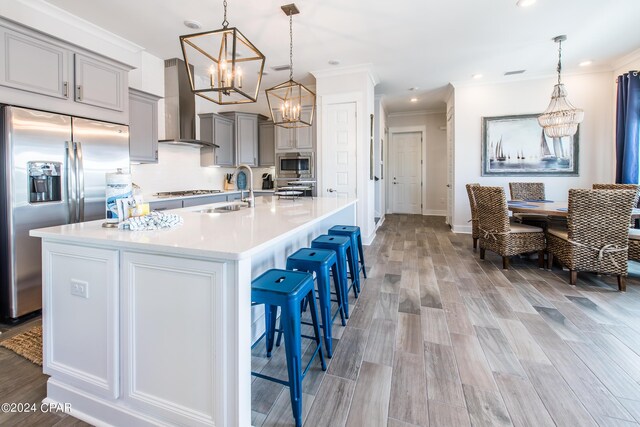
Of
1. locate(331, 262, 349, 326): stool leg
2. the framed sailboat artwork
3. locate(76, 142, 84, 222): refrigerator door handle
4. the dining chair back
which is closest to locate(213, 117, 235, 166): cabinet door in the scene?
locate(76, 142, 84, 222): refrigerator door handle

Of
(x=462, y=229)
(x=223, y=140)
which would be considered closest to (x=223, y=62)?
(x=223, y=140)

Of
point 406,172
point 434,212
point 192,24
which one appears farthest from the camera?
point 406,172

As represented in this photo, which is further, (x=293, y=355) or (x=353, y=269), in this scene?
(x=353, y=269)

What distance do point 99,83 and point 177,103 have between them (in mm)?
1568

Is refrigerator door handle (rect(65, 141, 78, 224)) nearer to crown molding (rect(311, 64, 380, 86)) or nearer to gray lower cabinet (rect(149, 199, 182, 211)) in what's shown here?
gray lower cabinet (rect(149, 199, 182, 211))

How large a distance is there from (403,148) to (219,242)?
26.5 ft

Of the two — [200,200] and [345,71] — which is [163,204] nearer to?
[200,200]

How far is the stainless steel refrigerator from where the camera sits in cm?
222

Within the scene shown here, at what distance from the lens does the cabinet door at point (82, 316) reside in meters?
1.29

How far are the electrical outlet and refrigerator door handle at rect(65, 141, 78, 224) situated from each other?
5.23ft

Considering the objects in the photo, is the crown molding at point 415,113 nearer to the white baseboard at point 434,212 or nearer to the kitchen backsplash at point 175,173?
the white baseboard at point 434,212

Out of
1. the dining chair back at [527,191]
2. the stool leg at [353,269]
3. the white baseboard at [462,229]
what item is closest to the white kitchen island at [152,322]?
the stool leg at [353,269]

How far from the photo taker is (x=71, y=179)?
2549 mm

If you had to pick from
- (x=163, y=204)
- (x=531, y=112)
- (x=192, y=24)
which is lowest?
(x=163, y=204)
